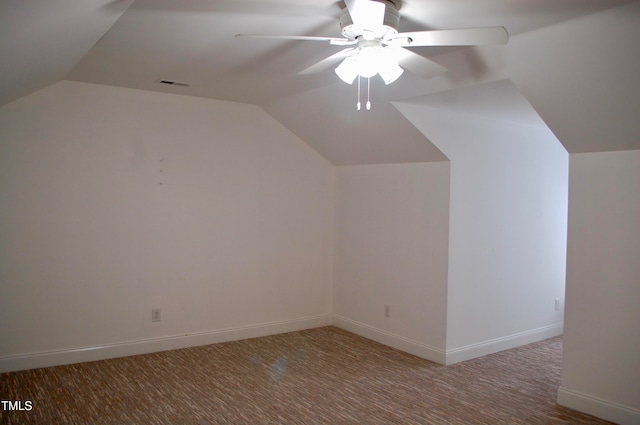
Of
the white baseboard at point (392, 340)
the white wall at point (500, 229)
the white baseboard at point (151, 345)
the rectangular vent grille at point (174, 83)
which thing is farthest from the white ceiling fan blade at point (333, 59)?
the white baseboard at point (151, 345)

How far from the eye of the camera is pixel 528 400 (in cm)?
363

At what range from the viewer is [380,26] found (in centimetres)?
226

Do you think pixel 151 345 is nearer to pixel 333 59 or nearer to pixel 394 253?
pixel 394 253

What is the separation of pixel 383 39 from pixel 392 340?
3.27 m

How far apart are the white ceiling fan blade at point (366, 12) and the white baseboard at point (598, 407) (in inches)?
116

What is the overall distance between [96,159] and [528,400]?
4.02 metres

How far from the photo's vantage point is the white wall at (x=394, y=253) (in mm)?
4453

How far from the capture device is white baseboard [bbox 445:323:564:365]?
14.5 feet

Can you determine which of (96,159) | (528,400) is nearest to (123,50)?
(96,159)

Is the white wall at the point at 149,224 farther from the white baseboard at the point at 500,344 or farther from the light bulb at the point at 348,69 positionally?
the light bulb at the point at 348,69

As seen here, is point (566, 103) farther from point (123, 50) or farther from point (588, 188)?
point (123, 50)

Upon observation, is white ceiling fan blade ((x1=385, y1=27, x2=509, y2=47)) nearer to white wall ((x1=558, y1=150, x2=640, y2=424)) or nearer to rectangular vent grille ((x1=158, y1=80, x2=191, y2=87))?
white wall ((x1=558, y1=150, x2=640, y2=424))

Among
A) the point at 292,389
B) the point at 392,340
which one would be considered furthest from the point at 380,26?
the point at 392,340

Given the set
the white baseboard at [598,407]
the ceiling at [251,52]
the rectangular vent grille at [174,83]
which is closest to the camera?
the ceiling at [251,52]
